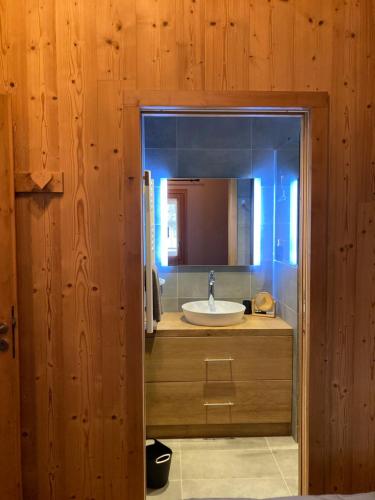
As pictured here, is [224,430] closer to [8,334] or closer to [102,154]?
[8,334]

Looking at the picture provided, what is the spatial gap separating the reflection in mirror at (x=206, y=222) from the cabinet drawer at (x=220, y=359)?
755 mm

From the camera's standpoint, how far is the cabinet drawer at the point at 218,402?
2668 mm

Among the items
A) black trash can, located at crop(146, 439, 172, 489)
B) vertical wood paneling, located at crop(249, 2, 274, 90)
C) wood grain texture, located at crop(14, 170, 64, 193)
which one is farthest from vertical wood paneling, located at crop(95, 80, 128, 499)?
vertical wood paneling, located at crop(249, 2, 274, 90)

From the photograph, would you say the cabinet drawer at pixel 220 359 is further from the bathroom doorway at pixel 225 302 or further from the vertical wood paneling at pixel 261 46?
the vertical wood paneling at pixel 261 46

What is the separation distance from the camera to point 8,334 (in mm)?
1625

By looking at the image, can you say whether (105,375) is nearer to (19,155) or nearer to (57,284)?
(57,284)

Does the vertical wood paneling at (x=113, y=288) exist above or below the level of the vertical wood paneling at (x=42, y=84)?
below

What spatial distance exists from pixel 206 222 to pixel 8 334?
197 cm

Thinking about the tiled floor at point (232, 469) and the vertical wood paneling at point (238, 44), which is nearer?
the vertical wood paneling at point (238, 44)

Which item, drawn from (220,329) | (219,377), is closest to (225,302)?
(220,329)

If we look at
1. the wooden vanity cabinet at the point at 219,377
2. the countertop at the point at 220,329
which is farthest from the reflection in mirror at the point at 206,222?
the wooden vanity cabinet at the point at 219,377

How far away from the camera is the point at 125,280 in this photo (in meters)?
1.73

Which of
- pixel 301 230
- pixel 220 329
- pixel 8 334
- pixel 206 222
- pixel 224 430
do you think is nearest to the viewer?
pixel 8 334

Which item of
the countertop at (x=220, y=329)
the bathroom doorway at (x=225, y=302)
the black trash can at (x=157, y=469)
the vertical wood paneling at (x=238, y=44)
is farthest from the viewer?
the countertop at (x=220, y=329)
